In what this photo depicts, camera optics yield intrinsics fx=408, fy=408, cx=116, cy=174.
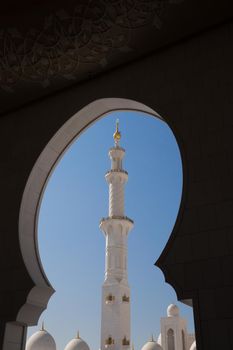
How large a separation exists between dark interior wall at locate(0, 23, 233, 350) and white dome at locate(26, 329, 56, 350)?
10160mm

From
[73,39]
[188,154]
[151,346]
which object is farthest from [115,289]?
[73,39]

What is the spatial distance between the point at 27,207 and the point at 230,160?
1.80 meters

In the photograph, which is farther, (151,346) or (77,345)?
(151,346)

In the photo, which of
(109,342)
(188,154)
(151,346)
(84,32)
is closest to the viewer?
(188,154)

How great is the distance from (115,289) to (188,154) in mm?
10821

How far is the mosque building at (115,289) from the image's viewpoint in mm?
12570

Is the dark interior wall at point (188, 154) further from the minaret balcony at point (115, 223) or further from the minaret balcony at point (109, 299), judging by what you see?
the minaret balcony at point (109, 299)

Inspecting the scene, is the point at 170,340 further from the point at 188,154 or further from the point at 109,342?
the point at 188,154

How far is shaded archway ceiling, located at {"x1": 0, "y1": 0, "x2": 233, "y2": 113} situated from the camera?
2822 mm

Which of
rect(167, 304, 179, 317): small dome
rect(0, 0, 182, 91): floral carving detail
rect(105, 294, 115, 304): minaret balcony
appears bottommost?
rect(0, 0, 182, 91): floral carving detail

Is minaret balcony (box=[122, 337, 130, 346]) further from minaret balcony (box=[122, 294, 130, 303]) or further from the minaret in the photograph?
minaret balcony (box=[122, 294, 130, 303])

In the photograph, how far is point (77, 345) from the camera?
1347 cm

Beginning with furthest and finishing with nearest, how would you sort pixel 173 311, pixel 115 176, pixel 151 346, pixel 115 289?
pixel 173 311, pixel 115 176, pixel 151 346, pixel 115 289

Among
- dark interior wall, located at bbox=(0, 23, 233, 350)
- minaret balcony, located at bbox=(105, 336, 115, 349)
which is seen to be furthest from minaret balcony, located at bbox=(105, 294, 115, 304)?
dark interior wall, located at bbox=(0, 23, 233, 350)
